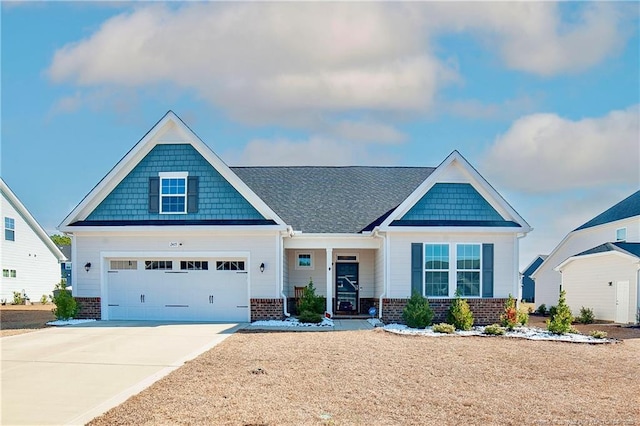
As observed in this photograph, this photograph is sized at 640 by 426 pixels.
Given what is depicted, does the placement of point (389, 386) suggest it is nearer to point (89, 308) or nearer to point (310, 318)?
point (310, 318)

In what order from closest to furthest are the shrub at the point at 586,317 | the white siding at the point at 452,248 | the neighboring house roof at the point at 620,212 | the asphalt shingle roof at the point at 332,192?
the white siding at the point at 452,248 < the asphalt shingle roof at the point at 332,192 < the shrub at the point at 586,317 < the neighboring house roof at the point at 620,212

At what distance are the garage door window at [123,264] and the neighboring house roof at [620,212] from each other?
22.4m

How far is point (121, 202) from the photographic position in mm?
19922

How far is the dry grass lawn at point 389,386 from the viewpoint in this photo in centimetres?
750

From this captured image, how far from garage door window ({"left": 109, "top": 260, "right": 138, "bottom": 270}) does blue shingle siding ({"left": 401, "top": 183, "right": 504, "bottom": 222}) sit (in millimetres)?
9563

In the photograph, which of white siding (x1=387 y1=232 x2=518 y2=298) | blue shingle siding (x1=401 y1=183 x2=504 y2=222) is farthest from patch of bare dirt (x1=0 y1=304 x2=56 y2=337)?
blue shingle siding (x1=401 y1=183 x2=504 y2=222)

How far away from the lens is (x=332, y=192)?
2436 cm

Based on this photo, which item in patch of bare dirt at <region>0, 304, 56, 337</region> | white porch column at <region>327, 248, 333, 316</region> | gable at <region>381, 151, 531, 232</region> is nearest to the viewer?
patch of bare dirt at <region>0, 304, 56, 337</region>

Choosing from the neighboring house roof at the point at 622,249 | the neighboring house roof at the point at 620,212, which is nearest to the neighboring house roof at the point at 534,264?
the neighboring house roof at the point at 620,212

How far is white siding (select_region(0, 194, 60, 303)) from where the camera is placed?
1216 inches

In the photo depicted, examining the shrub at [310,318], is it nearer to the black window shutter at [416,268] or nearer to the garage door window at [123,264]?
the black window shutter at [416,268]

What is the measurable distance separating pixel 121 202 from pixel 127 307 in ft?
12.1

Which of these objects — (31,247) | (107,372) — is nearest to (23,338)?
(107,372)

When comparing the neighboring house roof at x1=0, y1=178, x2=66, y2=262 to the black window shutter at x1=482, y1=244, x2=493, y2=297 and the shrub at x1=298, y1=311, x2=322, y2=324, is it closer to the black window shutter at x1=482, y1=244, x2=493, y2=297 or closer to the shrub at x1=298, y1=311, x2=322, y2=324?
the shrub at x1=298, y1=311, x2=322, y2=324
